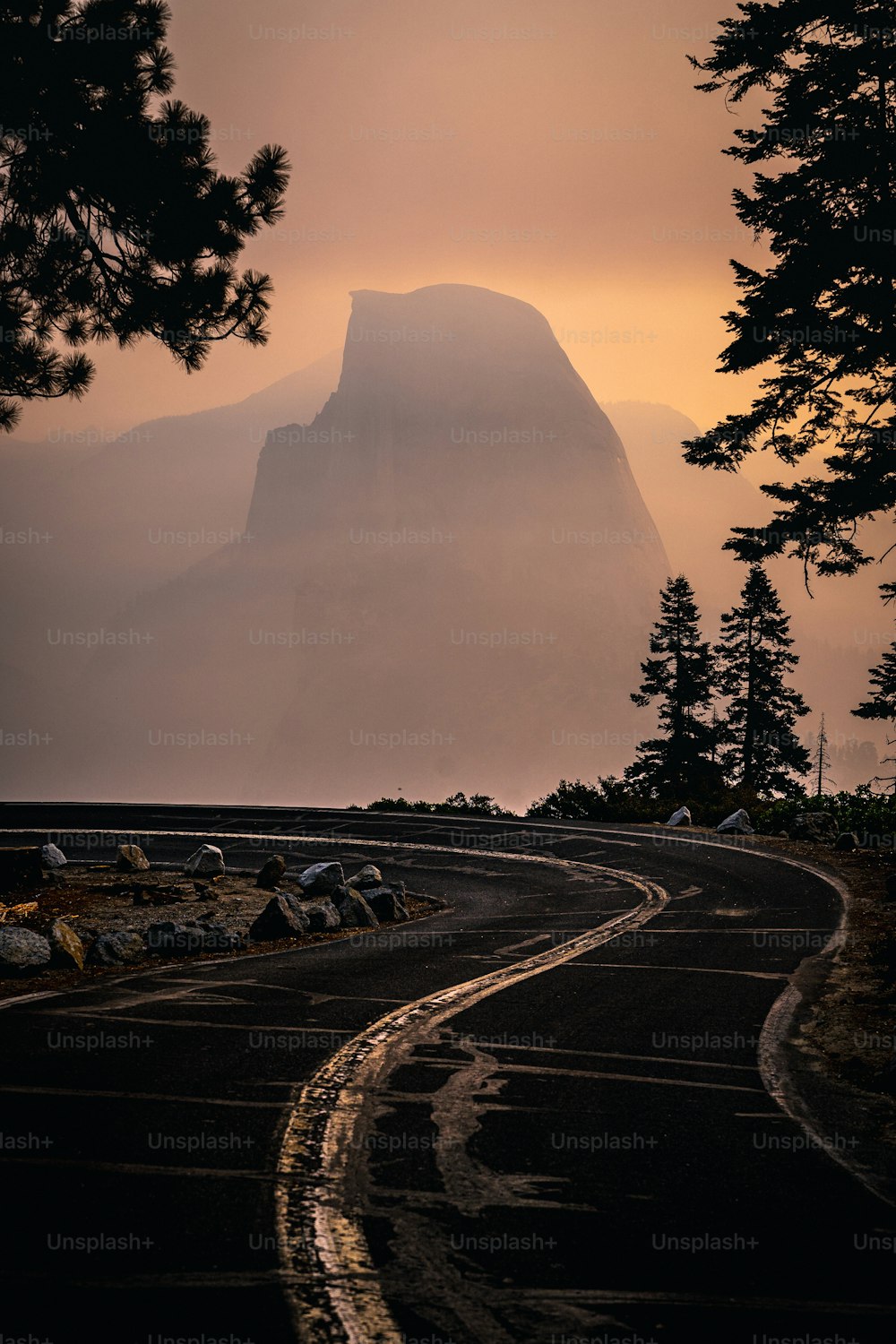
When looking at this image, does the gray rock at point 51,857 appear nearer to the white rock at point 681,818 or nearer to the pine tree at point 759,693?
the white rock at point 681,818

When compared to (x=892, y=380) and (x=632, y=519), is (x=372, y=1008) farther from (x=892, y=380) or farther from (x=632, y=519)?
(x=632, y=519)

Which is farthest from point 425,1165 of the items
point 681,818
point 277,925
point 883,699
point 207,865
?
point 883,699

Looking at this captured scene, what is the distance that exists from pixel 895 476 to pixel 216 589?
595ft

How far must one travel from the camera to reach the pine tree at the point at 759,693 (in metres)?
53.8

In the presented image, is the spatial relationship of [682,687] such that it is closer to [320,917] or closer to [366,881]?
[366,881]

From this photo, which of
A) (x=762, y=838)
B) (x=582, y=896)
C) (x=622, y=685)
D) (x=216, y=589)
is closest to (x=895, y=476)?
(x=762, y=838)

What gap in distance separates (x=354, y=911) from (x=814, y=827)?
48.0 feet

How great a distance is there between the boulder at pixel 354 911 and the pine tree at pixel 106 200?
9183 mm

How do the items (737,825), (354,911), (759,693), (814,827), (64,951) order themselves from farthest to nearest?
(759,693) < (737,825) < (814,827) < (354,911) < (64,951)

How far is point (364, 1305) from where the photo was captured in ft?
13.8

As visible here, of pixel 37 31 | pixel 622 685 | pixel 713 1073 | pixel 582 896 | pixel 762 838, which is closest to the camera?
pixel 713 1073

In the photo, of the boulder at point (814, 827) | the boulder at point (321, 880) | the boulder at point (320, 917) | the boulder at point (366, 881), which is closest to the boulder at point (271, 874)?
the boulder at point (321, 880)

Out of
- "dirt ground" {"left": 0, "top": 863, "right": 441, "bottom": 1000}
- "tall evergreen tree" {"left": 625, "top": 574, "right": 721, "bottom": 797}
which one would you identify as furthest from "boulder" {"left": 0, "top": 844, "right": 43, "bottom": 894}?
"tall evergreen tree" {"left": 625, "top": 574, "right": 721, "bottom": 797}

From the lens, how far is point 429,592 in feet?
550
